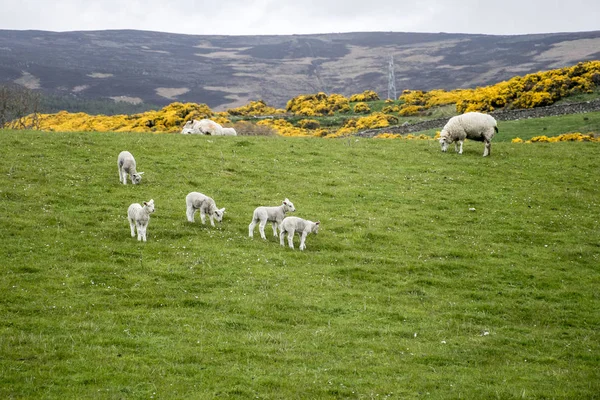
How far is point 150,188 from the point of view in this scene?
25875mm

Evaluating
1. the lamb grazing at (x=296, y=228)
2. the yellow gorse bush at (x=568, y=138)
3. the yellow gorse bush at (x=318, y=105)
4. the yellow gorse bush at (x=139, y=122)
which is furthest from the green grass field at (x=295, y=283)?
the yellow gorse bush at (x=318, y=105)

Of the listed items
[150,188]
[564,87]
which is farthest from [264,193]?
[564,87]

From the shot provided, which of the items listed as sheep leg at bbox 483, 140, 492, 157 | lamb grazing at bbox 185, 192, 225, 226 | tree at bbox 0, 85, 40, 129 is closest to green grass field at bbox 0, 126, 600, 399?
lamb grazing at bbox 185, 192, 225, 226

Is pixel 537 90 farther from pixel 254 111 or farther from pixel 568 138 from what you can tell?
pixel 254 111

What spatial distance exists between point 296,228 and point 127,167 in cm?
1014

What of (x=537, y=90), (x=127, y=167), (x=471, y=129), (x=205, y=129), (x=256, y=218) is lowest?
(x=256, y=218)

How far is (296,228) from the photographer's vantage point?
2009cm

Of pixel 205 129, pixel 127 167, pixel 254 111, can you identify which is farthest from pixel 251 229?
pixel 254 111

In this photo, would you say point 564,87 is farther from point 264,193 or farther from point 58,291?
point 58,291

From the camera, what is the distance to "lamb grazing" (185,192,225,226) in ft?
70.5

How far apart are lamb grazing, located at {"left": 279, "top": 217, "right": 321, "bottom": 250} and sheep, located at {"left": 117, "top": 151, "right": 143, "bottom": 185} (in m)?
9.35

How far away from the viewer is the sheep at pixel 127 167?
26.0 meters

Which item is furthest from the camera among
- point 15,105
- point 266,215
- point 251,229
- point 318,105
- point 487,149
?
point 318,105

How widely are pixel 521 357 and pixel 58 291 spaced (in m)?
11.9
